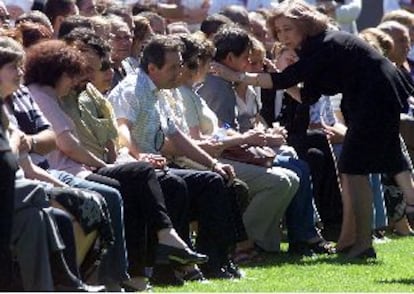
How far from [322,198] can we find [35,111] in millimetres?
4346

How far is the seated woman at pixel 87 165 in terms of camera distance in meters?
8.64

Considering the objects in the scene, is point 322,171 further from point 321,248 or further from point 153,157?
point 153,157

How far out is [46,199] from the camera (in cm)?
773

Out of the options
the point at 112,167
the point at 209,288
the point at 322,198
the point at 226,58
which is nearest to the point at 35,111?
the point at 112,167

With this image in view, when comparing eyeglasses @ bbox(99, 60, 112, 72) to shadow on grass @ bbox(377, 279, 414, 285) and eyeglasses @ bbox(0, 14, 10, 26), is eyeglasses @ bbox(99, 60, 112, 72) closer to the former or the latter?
eyeglasses @ bbox(0, 14, 10, 26)

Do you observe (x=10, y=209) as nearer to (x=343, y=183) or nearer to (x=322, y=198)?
(x=343, y=183)

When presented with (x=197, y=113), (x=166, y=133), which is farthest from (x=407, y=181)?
(x=166, y=133)

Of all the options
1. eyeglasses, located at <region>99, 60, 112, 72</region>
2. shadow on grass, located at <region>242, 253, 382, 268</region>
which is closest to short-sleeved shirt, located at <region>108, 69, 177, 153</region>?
eyeglasses, located at <region>99, 60, 112, 72</region>

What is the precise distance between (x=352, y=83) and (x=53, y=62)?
9.33 ft

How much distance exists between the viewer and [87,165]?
8.85 m

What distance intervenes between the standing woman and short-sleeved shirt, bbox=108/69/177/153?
130 cm

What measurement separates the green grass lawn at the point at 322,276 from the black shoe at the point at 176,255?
7.5 inches

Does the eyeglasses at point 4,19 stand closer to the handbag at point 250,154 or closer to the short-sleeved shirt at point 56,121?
the short-sleeved shirt at point 56,121

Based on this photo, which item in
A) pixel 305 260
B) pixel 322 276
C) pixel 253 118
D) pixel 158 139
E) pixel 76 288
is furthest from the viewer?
pixel 253 118
